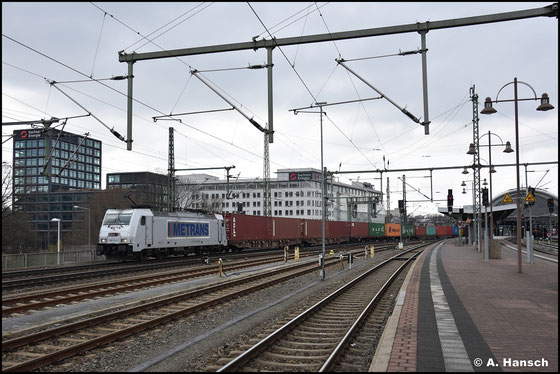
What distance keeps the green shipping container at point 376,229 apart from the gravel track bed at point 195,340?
5887 centimetres

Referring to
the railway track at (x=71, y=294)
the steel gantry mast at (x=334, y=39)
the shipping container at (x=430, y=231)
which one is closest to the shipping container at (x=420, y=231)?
the shipping container at (x=430, y=231)

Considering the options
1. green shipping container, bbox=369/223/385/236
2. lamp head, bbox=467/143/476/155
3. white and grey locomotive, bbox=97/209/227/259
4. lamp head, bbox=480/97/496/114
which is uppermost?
lamp head, bbox=480/97/496/114

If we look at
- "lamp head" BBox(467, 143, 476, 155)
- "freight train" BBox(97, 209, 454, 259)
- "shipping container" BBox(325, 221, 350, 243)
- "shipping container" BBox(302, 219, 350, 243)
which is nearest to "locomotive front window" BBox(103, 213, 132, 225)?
"freight train" BBox(97, 209, 454, 259)

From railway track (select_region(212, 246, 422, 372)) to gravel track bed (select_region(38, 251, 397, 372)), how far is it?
53 centimetres

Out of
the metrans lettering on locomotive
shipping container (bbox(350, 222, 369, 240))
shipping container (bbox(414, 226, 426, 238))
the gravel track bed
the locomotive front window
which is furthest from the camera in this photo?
shipping container (bbox(414, 226, 426, 238))

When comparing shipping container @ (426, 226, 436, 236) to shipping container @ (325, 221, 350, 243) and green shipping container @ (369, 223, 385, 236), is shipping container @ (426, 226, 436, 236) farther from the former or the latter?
shipping container @ (325, 221, 350, 243)

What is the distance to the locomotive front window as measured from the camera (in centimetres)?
2586

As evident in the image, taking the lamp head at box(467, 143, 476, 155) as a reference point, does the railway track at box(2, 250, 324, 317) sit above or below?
below

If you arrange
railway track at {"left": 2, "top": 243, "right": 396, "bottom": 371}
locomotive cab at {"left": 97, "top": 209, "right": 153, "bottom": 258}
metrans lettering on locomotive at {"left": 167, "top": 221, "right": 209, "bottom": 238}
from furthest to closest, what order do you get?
metrans lettering on locomotive at {"left": 167, "top": 221, "right": 209, "bottom": 238}, locomotive cab at {"left": 97, "top": 209, "right": 153, "bottom": 258}, railway track at {"left": 2, "top": 243, "right": 396, "bottom": 371}

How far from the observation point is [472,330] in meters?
8.37

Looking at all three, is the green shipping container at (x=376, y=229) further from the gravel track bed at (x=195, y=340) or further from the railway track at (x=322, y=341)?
the railway track at (x=322, y=341)

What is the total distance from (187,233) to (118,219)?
214 inches

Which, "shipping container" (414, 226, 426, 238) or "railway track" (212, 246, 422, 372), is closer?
"railway track" (212, 246, 422, 372)

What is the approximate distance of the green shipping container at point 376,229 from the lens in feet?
237
